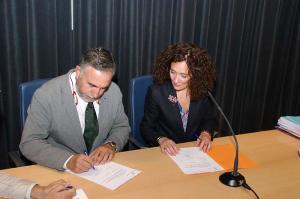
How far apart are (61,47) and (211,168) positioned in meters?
1.59

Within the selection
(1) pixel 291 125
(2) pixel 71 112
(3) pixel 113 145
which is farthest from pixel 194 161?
(1) pixel 291 125

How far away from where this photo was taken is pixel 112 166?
189cm

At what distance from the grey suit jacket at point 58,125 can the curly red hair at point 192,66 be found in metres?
0.39

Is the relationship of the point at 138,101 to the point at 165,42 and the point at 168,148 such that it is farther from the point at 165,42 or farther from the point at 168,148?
the point at 165,42

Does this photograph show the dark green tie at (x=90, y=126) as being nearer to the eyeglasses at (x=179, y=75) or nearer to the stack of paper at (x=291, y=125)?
the eyeglasses at (x=179, y=75)

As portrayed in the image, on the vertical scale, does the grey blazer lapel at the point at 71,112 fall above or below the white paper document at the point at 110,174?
above

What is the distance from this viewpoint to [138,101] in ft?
8.30

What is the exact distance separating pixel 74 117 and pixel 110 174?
1.45 ft

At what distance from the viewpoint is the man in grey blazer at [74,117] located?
187 cm

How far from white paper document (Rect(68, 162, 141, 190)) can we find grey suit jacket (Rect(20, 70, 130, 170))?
159 millimetres

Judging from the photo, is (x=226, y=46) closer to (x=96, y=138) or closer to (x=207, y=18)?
(x=207, y=18)

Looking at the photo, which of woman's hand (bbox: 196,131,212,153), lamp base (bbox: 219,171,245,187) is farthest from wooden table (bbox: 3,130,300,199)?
woman's hand (bbox: 196,131,212,153)

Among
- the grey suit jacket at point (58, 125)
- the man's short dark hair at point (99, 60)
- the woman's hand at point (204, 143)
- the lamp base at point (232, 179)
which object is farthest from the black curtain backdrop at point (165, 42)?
the lamp base at point (232, 179)

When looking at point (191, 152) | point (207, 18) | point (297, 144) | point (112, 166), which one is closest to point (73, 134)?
point (112, 166)
